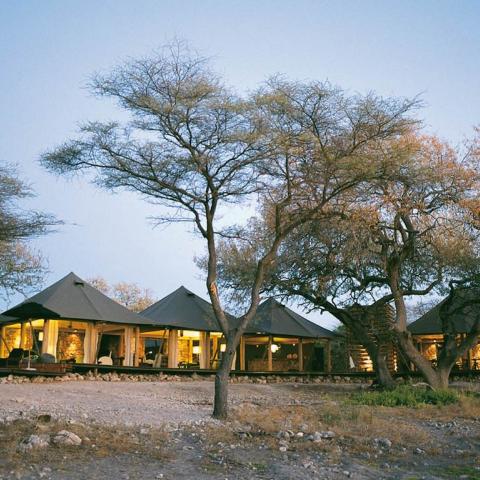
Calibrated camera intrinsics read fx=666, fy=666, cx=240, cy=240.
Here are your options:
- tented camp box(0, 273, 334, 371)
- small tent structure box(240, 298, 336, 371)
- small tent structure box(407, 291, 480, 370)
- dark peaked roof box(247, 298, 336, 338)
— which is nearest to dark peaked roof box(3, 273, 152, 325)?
tented camp box(0, 273, 334, 371)

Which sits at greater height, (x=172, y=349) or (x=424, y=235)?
(x=424, y=235)

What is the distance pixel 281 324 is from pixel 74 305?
31.6 feet

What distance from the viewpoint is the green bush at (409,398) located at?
16.3 meters

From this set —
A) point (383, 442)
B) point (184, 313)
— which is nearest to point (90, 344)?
point (184, 313)

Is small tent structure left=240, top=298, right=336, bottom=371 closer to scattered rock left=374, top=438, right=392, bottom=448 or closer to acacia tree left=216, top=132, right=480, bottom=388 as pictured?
acacia tree left=216, top=132, right=480, bottom=388

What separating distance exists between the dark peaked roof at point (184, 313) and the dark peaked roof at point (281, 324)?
4.09 ft

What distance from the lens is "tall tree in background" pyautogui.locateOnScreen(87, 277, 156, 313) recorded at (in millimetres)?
52781

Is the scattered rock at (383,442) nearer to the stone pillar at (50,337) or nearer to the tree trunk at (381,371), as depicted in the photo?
the tree trunk at (381,371)

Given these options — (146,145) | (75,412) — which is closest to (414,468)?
(75,412)

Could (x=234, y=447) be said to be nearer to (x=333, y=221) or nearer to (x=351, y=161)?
(x=351, y=161)

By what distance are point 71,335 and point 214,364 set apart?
6601 mm

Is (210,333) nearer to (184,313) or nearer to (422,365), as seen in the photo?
(184,313)

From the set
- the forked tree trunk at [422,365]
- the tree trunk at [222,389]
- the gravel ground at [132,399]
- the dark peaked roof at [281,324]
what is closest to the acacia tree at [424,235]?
the forked tree trunk at [422,365]

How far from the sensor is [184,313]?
2803 centimetres
